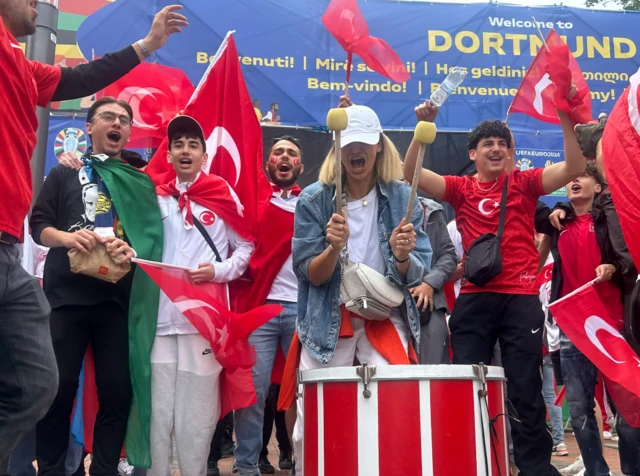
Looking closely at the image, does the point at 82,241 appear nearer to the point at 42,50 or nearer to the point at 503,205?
the point at 42,50

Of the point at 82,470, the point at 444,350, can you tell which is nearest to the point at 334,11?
the point at 444,350

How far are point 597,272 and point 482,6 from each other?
311 inches

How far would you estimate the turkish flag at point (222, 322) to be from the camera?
13.4 ft

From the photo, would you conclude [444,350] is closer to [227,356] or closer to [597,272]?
[597,272]

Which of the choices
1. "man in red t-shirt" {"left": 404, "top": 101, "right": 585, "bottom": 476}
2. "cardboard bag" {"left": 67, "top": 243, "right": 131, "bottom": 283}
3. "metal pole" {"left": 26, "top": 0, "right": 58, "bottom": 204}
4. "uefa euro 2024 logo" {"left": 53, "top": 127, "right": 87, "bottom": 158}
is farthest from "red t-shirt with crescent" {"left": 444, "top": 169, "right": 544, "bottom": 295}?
"uefa euro 2024 logo" {"left": 53, "top": 127, "right": 87, "bottom": 158}

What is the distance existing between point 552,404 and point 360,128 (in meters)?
4.72

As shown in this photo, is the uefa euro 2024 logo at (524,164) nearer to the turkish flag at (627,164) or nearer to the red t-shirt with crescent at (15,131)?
the turkish flag at (627,164)

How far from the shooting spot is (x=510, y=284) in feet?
13.7

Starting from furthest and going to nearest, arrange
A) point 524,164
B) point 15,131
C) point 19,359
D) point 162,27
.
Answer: point 524,164, point 162,27, point 15,131, point 19,359

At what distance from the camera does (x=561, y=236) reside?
507 centimetres

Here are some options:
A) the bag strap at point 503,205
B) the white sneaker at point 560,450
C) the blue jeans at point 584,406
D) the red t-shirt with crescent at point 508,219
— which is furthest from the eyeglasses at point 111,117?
the white sneaker at point 560,450

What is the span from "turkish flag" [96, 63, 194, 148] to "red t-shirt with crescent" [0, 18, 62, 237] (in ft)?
11.2

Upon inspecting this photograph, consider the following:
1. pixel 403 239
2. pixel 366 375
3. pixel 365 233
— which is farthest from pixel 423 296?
pixel 366 375

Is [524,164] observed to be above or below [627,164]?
above
